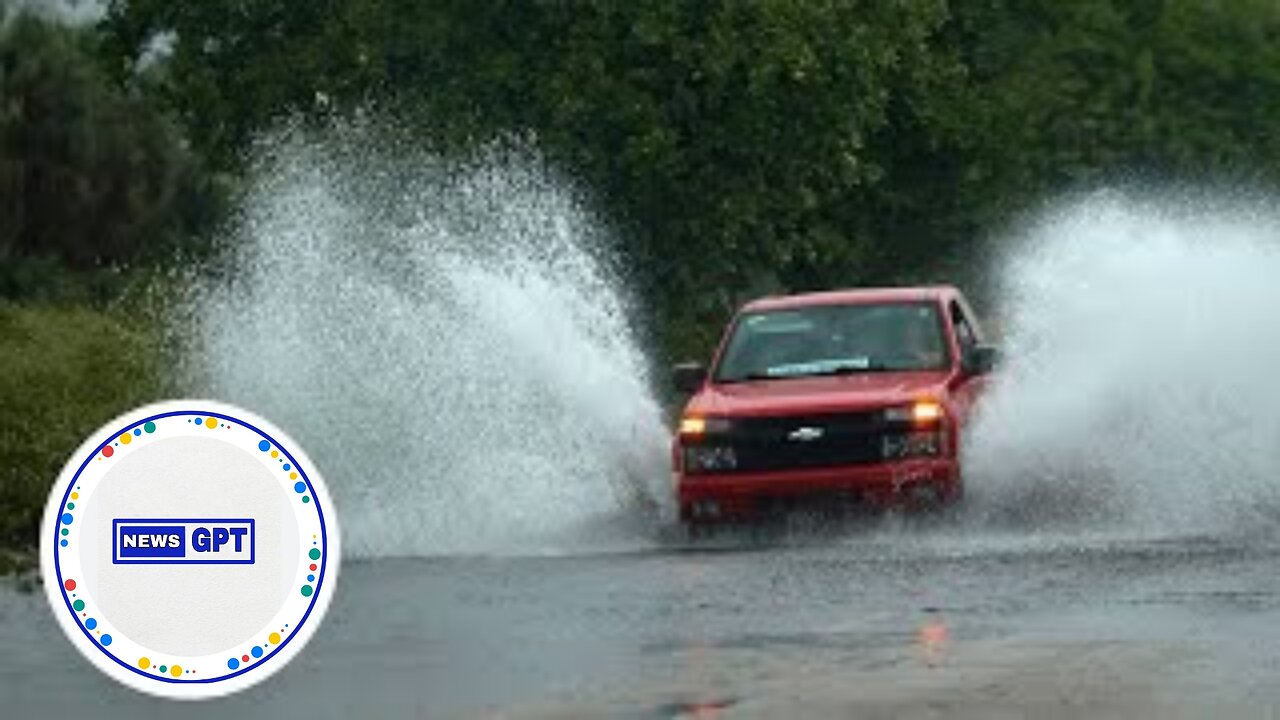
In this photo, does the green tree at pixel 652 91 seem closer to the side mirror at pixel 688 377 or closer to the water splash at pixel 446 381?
the water splash at pixel 446 381

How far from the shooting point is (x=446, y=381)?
2781 cm

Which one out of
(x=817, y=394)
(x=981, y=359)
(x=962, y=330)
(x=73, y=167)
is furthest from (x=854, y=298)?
(x=73, y=167)

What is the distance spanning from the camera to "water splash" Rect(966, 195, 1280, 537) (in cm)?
2458

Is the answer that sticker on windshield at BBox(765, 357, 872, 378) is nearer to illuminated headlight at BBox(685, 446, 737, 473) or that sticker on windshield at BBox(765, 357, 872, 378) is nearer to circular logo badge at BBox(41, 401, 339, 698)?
illuminated headlight at BBox(685, 446, 737, 473)

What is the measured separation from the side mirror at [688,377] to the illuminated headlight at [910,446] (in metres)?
2.04

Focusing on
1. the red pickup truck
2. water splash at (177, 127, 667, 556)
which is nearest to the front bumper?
the red pickup truck

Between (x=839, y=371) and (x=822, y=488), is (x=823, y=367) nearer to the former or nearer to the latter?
(x=839, y=371)

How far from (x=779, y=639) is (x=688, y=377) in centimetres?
1016

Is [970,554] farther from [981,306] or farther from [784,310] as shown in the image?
[981,306]

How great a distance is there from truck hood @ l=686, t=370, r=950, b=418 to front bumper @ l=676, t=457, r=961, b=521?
40cm

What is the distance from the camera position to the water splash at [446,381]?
25.7 metres

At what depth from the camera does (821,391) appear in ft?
80.3

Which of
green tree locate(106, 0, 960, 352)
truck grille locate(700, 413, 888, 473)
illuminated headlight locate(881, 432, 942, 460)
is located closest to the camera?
illuminated headlight locate(881, 432, 942, 460)

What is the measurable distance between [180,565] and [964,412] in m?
18.0
